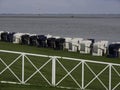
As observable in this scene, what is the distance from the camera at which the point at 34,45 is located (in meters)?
43.3

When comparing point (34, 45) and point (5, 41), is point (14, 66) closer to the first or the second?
point (34, 45)

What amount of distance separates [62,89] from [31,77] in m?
2.31

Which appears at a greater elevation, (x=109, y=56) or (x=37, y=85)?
(x=37, y=85)

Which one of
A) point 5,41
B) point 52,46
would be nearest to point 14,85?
point 52,46

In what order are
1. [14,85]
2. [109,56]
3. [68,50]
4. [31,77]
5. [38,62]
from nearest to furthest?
[14,85]
[31,77]
[38,62]
[109,56]
[68,50]

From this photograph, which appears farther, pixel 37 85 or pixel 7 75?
pixel 7 75

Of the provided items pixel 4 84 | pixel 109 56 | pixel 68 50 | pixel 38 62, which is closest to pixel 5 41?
pixel 68 50

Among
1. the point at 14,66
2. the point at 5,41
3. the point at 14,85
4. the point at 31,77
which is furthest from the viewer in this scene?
the point at 5,41

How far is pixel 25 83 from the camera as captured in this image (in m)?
22.6

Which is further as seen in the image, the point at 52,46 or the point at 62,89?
the point at 52,46

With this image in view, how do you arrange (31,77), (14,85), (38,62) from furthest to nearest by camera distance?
(38,62) → (31,77) → (14,85)

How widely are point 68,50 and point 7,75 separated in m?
17.5

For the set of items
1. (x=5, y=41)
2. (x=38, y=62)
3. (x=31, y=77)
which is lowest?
(x=5, y=41)

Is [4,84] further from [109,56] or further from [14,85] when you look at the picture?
[109,56]
